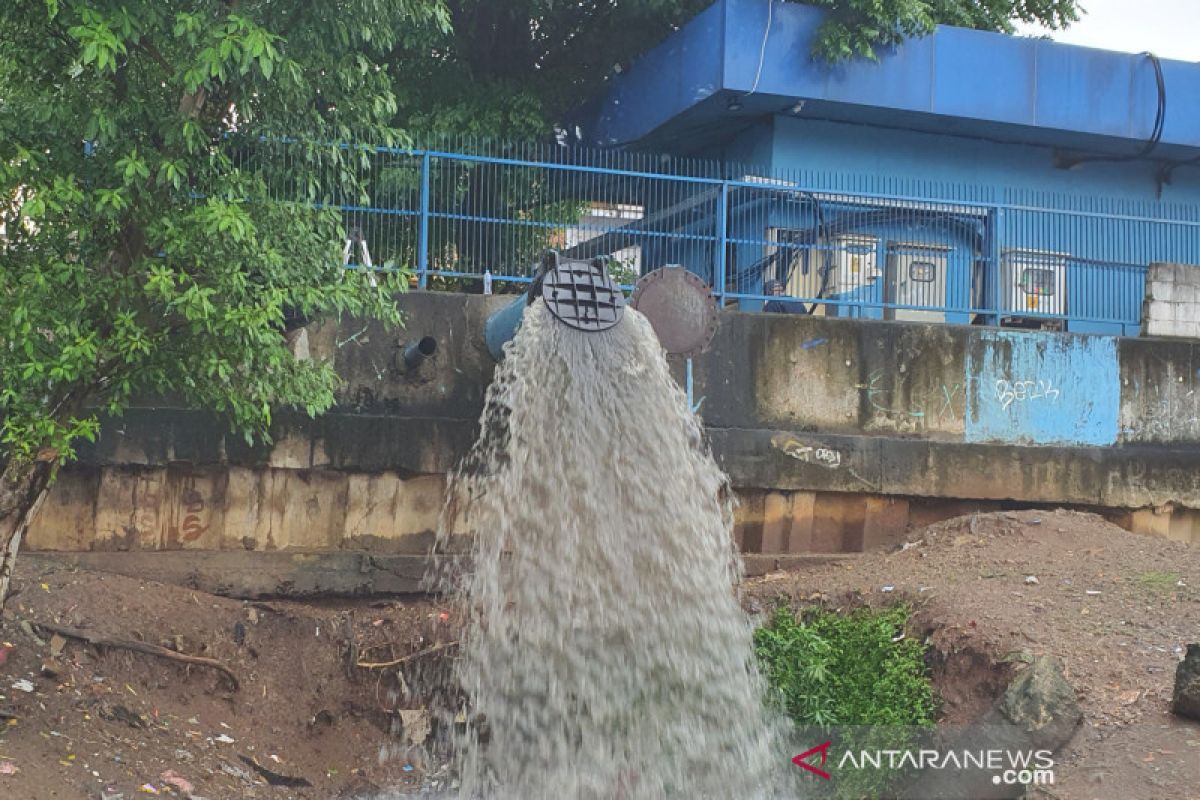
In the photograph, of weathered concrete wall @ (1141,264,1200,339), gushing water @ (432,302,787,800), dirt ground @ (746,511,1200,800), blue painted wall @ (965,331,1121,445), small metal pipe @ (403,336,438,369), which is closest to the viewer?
dirt ground @ (746,511,1200,800)

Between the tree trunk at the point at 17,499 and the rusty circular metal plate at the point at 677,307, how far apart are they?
12.5 ft

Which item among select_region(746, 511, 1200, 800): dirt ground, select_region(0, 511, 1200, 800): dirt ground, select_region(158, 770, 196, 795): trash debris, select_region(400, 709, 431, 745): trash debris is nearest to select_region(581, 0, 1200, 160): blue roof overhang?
select_region(746, 511, 1200, 800): dirt ground

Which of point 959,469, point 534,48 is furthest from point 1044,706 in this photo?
point 534,48

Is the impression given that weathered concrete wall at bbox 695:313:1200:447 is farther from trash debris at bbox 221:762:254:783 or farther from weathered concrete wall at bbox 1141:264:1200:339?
trash debris at bbox 221:762:254:783

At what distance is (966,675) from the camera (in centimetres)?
729

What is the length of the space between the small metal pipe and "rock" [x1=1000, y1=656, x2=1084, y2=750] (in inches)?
176

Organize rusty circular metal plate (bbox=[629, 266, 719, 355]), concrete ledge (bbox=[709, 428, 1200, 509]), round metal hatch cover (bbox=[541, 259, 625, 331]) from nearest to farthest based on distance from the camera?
round metal hatch cover (bbox=[541, 259, 625, 331])
rusty circular metal plate (bbox=[629, 266, 719, 355])
concrete ledge (bbox=[709, 428, 1200, 509])

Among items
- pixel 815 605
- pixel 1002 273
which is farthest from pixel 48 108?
pixel 1002 273

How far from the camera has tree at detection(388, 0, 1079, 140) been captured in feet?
40.8

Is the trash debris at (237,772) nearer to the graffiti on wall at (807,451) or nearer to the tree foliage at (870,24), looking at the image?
the graffiti on wall at (807,451)

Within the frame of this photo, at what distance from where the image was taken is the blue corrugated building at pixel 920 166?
35.2 feet

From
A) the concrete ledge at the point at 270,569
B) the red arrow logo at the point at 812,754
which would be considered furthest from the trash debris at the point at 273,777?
the red arrow logo at the point at 812,754

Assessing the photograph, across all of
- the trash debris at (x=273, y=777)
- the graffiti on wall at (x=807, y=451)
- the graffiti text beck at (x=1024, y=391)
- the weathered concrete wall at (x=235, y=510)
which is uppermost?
the graffiti text beck at (x=1024, y=391)

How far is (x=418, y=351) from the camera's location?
8703mm
